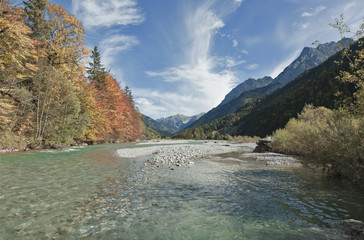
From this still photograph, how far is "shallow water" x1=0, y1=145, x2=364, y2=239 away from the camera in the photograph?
14.7 ft

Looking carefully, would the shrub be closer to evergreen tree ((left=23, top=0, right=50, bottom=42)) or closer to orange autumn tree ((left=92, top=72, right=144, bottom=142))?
evergreen tree ((left=23, top=0, right=50, bottom=42))

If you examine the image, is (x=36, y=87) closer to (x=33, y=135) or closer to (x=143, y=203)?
(x=33, y=135)

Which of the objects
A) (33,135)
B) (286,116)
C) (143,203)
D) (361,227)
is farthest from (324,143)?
(286,116)

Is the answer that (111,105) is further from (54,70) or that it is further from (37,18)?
(37,18)

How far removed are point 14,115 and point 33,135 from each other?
4.05 meters

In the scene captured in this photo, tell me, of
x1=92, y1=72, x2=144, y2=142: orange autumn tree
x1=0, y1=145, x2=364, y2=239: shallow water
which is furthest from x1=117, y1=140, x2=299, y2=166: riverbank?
x1=92, y1=72, x2=144, y2=142: orange autumn tree


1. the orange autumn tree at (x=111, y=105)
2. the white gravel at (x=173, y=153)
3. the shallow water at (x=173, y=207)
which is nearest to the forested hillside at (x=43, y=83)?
the orange autumn tree at (x=111, y=105)

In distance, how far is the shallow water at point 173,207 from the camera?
14.7 feet

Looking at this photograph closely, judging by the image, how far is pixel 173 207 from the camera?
6.12 m

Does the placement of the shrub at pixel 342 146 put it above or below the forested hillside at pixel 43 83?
below

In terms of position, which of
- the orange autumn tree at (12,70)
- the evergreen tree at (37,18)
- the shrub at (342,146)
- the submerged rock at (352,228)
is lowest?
the submerged rock at (352,228)

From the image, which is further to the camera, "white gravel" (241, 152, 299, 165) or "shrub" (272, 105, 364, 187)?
"white gravel" (241, 152, 299, 165)

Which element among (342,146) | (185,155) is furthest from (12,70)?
(342,146)

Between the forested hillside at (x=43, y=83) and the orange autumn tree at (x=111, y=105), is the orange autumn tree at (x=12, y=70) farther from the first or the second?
the orange autumn tree at (x=111, y=105)
